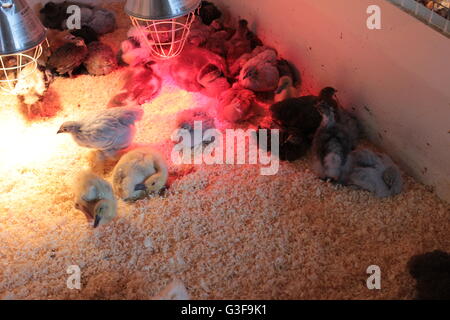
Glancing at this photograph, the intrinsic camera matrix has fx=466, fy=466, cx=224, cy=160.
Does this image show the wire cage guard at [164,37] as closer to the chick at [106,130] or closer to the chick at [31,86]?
the chick at [106,130]

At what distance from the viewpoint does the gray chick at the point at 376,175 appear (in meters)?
2.22

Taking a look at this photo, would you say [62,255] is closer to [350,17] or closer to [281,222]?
[281,222]

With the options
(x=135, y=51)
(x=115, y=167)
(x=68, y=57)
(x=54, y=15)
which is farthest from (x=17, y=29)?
(x=54, y=15)

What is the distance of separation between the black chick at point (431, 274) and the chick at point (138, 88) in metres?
1.82

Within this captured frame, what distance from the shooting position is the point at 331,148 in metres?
2.23

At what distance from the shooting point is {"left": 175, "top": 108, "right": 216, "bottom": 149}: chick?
2.57m

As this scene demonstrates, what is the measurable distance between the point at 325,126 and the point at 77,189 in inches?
48.7

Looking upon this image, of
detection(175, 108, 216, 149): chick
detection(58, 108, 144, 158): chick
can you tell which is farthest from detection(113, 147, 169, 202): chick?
detection(175, 108, 216, 149): chick

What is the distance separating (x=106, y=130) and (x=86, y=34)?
1342 mm

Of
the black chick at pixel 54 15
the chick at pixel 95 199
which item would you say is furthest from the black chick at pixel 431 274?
the black chick at pixel 54 15

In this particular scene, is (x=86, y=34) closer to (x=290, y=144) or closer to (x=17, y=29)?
(x=17, y=29)

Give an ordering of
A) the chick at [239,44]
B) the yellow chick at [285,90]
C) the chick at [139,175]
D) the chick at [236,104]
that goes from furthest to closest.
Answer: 1. the chick at [239,44]
2. the yellow chick at [285,90]
3. the chick at [236,104]
4. the chick at [139,175]

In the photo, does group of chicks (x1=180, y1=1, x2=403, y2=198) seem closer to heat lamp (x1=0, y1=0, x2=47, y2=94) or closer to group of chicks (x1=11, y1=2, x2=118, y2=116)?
group of chicks (x1=11, y1=2, x2=118, y2=116)

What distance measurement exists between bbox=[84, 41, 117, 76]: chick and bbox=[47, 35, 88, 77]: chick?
53 millimetres
